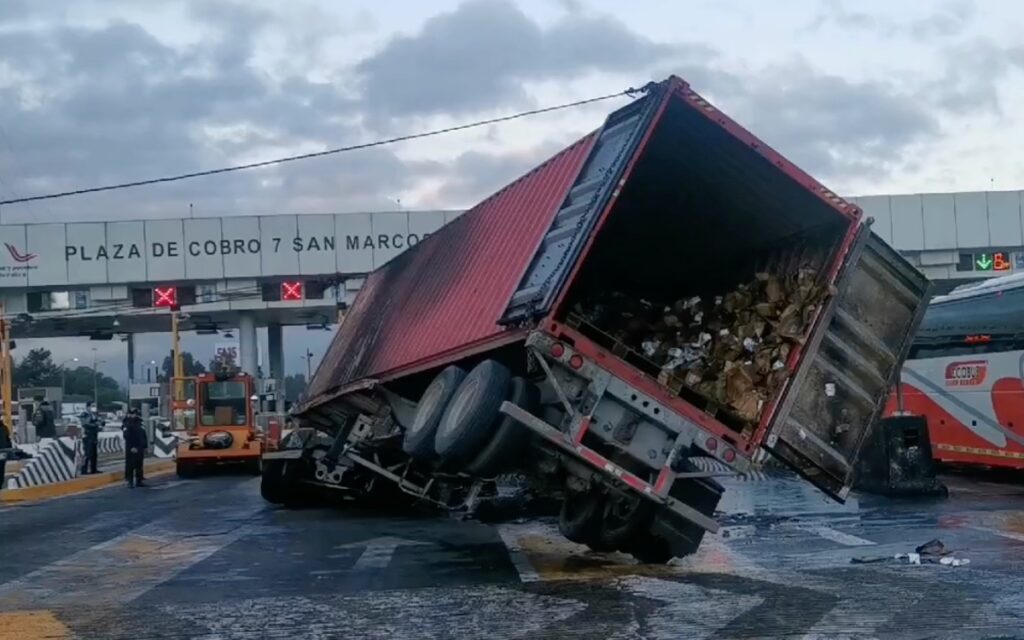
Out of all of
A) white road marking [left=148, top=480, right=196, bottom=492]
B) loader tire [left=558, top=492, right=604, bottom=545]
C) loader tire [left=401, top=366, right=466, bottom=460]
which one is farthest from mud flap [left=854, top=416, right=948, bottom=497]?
white road marking [left=148, top=480, right=196, bottom=492]

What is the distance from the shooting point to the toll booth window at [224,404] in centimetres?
3158

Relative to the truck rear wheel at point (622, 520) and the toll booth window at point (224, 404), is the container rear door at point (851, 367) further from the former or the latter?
the toll booth window at point (224, 404)

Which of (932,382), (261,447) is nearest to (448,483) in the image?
(932,382)

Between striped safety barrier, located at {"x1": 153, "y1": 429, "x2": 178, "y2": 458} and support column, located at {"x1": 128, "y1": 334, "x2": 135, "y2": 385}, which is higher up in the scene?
support column, located at {"x1": 128, "y1": 334, "x2": 135, "y2": 385}

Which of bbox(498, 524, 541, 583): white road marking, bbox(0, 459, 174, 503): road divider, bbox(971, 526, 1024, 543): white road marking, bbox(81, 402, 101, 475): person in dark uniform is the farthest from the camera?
bbox(81, 402, 101, 475): person in dark uniform

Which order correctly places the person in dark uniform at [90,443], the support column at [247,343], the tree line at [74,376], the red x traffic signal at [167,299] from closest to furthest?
the red x traffic signal at [167,299]
the person in dark uniform at [90,443]
the support column at [247,343]
the tree line at [74,376]

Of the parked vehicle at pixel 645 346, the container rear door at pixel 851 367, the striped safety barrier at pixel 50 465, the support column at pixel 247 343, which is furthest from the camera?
the support column at pixel 247 343

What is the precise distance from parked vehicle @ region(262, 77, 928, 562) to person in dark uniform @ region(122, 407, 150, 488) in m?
15.7

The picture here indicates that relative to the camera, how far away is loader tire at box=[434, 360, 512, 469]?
10.0 metres

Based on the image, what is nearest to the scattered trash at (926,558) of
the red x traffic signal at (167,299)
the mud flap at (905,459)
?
the mud flap at (905,459)

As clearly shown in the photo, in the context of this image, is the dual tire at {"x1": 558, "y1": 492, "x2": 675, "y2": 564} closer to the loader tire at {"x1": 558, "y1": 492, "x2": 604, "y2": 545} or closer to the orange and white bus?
the loader tire at {"x1": 558, "y1": 492, "x2": 604, "y2": 545}

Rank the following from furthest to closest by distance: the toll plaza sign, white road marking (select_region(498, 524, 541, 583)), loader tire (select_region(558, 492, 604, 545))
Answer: the toll plaza sign
loader tire (select_region(558, 492, 604, 545))
white road marking (select_region(498, 524, 541, 583))

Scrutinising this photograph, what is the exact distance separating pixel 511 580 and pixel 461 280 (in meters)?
3.78

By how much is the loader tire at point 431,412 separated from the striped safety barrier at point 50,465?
18062 millimetres
